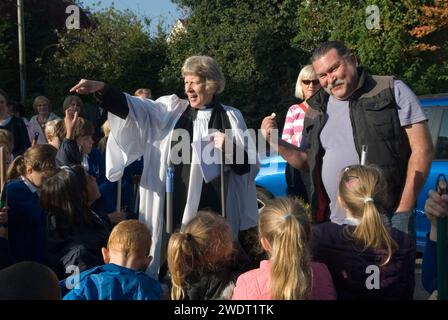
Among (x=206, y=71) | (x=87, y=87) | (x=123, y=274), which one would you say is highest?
(x=206, y=71)

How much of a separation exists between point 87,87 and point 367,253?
1.98 metres

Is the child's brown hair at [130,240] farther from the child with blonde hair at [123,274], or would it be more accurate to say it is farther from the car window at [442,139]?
the car window at [442,139]

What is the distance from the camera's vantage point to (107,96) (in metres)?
4.84

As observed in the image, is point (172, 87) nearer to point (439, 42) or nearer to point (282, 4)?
point (282, 4)

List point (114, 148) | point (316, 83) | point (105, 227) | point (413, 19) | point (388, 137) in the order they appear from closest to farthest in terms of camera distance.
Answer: point (388, 137), point (105, 227), point (114, 148), point (316, 83), point (413, 19)

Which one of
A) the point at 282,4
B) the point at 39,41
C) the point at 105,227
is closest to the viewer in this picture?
the point at 105,227

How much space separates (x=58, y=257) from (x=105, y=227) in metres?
0.41

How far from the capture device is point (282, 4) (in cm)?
1680

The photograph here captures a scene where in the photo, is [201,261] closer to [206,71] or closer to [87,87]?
[87,87]

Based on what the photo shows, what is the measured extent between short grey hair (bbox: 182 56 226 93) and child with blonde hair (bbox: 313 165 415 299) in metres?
1.52

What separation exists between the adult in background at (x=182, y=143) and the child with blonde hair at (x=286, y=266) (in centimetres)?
136

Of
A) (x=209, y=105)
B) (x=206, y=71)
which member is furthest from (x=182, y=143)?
(x=206, y=71)
